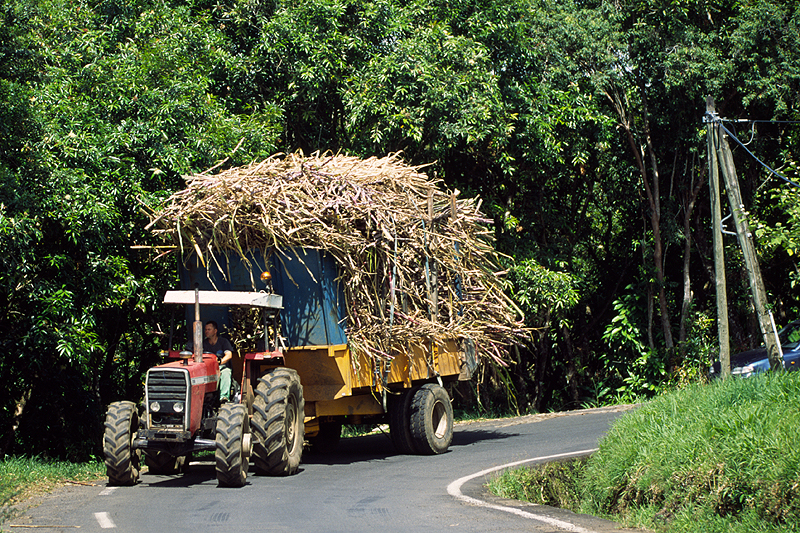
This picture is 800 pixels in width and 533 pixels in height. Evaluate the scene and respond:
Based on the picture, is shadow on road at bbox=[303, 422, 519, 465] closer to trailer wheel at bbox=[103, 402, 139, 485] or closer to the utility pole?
trailer wheel at bbox=[103, 402, 139, 485]

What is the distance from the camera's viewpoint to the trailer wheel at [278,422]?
36.1 ft

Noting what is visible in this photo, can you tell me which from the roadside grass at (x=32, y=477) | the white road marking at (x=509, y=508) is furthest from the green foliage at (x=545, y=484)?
the roadside grass at (x=32, y=477)

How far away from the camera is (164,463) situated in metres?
12.0

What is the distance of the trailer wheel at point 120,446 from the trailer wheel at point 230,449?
3.88 feet

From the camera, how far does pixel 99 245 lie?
43.0ft

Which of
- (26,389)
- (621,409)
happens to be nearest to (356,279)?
(26,389)

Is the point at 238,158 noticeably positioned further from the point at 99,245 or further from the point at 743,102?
the point at 743,102

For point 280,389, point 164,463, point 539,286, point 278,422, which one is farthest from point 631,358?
point 164,463

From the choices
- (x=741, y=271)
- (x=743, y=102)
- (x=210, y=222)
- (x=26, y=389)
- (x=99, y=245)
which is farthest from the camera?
(x=741, y=271)

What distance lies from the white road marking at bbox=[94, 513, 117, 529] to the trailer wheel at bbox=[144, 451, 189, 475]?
2.95 meters

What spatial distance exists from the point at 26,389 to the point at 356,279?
8852 mm

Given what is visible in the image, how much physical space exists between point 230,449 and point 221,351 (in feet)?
6.03

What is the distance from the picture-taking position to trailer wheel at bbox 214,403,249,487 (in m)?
10.4

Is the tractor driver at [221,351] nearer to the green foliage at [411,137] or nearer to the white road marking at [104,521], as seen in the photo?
the green foliage at [411,137]
